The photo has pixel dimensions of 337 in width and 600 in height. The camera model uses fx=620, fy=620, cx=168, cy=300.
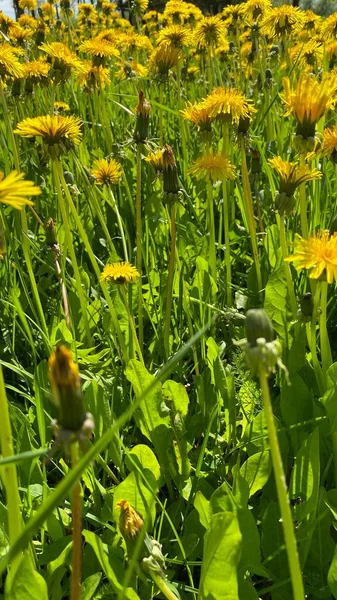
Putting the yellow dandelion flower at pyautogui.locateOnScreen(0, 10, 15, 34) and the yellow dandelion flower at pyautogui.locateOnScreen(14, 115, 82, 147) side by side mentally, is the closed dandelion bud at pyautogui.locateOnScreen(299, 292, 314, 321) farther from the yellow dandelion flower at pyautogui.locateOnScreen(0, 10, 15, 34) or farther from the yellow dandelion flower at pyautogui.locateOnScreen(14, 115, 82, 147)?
the yellow dandelion flower at pyautogui.locateOnScreen(0, 10, 15, 34)

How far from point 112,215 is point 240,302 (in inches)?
27.4

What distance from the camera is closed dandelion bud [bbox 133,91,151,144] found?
1.24 m

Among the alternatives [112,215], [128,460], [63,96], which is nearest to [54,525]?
[128,460]

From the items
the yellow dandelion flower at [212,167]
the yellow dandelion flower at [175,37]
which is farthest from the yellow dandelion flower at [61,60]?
the yellow dandelion flower at [212,167]

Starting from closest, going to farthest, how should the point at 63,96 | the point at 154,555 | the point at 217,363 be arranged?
1. the point at 154,555
2. the point at 217,363
3. the point at 63,96

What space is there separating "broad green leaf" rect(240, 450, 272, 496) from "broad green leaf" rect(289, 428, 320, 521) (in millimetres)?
44

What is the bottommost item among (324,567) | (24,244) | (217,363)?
(324,567)

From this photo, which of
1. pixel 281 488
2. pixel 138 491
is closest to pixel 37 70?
pixel 138 491

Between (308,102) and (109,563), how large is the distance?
0.70m

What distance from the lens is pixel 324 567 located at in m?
0.79

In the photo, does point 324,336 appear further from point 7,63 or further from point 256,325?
point 7,63

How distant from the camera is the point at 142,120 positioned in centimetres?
125

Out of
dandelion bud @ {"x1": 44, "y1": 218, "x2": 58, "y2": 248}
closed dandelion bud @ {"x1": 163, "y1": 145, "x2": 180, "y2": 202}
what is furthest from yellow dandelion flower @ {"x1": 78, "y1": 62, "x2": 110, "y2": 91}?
closed dandelion bud @ {"x1": 163, "y1": 145, "x2": 180, "y2": 202}

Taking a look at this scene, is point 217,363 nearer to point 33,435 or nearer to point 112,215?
point 33,435
